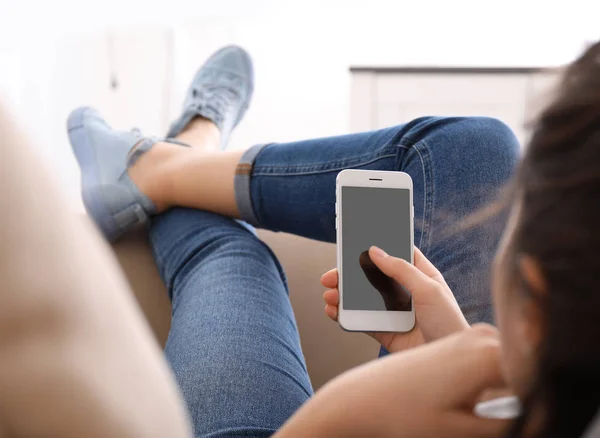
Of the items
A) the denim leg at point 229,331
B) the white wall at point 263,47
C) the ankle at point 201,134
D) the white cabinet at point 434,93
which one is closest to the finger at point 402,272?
the denim leg at point 229,331

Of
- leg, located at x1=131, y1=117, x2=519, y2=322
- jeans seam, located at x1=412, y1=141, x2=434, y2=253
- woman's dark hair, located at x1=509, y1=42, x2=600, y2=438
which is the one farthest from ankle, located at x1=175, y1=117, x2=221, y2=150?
woman's dark hair, located at x1=509, y1=42, x2=600, y2=438

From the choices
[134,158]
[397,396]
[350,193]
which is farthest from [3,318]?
[134,158]

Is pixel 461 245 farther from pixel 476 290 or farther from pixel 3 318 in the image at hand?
pixel 3 318

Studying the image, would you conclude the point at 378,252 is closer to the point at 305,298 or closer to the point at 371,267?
the point at 371,267

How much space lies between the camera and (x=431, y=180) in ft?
2.03

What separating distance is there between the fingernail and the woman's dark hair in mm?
273

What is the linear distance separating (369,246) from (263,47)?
1.69 meters

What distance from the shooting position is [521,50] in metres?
2.05

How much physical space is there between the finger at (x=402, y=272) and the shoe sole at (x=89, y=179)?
43 centimetres

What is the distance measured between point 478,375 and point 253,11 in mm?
1981

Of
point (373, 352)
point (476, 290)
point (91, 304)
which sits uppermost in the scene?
point (91, 304)

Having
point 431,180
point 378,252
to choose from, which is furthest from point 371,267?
point 431,180

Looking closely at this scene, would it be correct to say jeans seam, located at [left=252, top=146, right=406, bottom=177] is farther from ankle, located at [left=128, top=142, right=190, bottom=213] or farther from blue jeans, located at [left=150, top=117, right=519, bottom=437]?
ankle, located at [left=128, top=142, right=190, bottom=213]

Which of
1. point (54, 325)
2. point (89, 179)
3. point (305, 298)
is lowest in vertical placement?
point (305, 298)
